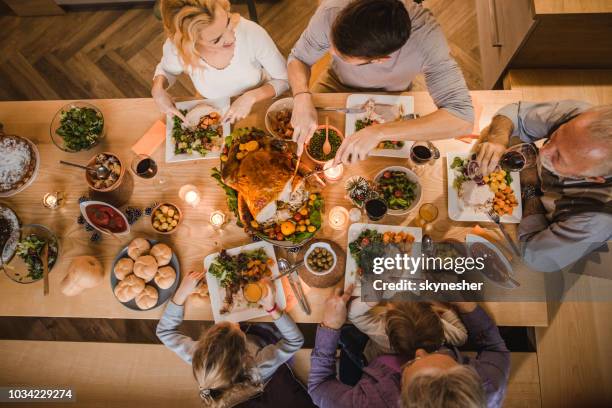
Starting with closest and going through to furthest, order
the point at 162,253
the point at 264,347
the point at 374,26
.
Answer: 1. the point at 374,26
2. the point at 162,253
3. the point at 264,347

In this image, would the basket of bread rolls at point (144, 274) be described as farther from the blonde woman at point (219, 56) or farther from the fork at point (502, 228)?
the fork at point (502, 228)

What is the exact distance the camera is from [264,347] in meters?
2.00

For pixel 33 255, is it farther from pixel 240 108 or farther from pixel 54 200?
pixel 240 108

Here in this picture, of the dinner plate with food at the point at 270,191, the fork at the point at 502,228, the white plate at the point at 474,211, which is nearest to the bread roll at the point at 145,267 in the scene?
the dinner plate with food at the point at 270,191

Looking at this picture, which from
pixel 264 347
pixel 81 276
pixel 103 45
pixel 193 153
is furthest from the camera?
pixel 103 45

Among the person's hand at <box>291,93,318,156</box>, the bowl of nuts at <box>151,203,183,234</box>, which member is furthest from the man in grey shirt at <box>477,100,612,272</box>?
the bowl of nuts at <box>151,203,183,234</box>

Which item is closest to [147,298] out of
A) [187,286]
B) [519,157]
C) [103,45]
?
[187,286]

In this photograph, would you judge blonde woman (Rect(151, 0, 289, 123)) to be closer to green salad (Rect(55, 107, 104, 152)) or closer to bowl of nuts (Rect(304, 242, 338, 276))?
green salad (Rect(55, 107, 104, 152))

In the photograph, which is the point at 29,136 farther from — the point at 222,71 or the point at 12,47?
the point at 12,47

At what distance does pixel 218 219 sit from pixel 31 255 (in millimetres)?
959

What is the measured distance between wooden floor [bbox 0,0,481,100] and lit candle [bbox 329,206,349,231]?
2123 millimetres

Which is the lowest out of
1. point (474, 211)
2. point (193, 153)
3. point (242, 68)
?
point (474, 211)

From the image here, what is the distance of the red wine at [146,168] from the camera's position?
181 centimetres

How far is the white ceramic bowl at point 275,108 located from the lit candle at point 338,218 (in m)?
0.49
